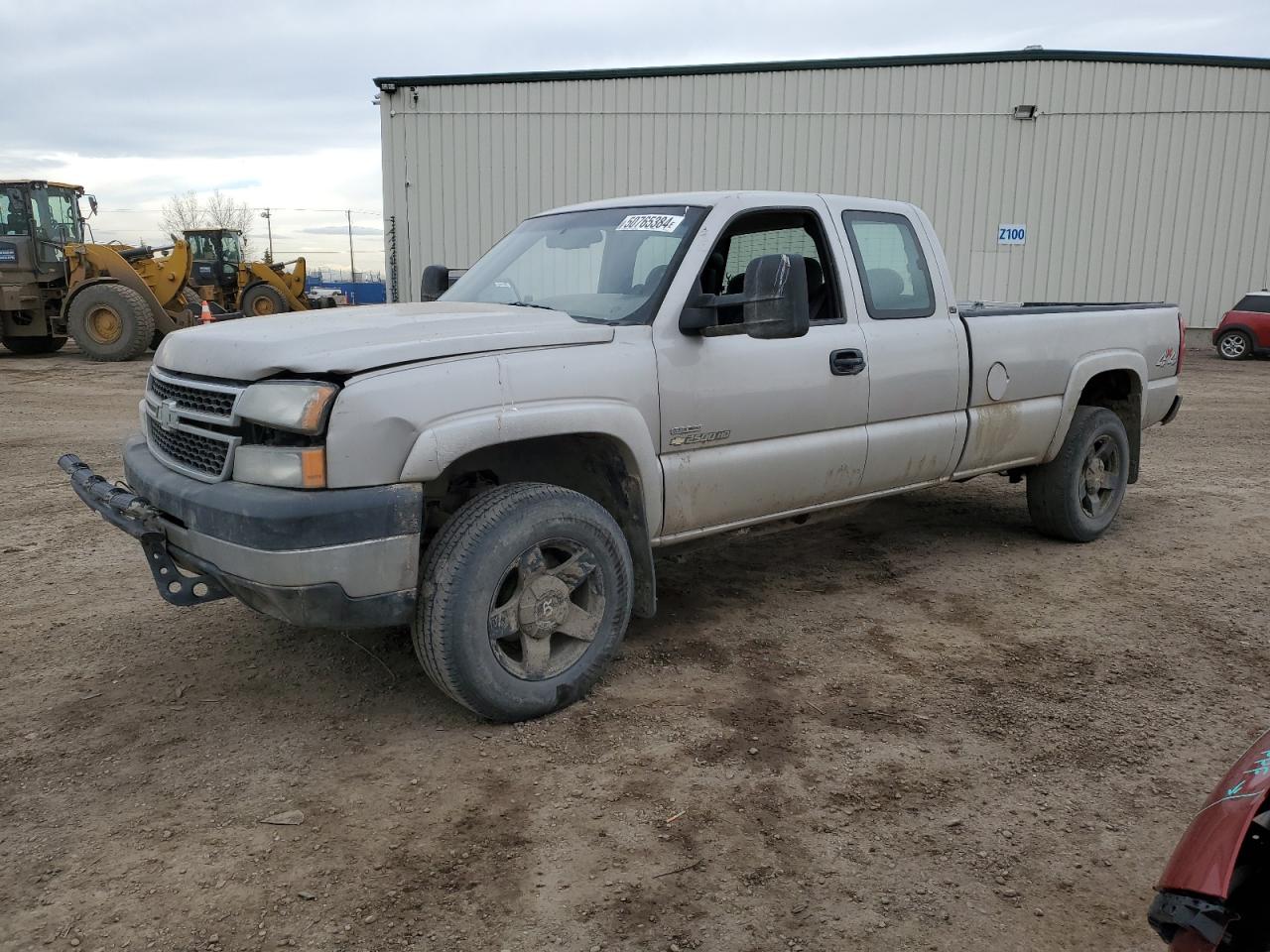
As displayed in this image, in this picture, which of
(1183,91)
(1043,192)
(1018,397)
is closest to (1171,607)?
(1018,397)

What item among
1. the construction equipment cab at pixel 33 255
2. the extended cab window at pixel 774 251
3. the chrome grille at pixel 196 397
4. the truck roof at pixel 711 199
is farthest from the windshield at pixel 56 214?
the extended cab window at pixel 774 251

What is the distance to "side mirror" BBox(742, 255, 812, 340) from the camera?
3.52 m

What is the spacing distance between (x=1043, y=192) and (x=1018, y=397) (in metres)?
16.9

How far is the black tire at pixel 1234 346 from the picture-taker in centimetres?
1895

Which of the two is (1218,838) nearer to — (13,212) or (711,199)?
(711,199)

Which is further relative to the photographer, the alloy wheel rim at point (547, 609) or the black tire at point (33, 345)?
the black tire at point (33, 345)

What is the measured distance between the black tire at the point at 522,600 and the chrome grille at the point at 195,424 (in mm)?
765

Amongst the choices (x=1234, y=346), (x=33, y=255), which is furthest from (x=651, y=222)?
(x=1234, y=346)

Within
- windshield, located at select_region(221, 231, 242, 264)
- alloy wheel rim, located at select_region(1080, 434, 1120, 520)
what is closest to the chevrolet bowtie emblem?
alloy wheel rim, located at select_region(1080, 434, 1120, 520)

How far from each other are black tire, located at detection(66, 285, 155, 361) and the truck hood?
14635 millimetres

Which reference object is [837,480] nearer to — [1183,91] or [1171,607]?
[1171,607]

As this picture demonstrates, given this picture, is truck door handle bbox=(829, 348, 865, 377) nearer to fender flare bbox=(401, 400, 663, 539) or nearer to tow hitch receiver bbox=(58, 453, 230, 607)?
fender flare bbox=(401, 400, 663, 539)

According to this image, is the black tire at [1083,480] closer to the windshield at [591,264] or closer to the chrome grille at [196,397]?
the windshield at [591,264]

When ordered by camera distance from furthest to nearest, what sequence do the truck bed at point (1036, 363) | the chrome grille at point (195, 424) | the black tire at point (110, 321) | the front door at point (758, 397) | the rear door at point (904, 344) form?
the black tire at point (110, 321), the truck bed at point (1036, 363), the rear door at point (904, 344), the front door at point (758, 397), the chrome grille at point (195, 424)
